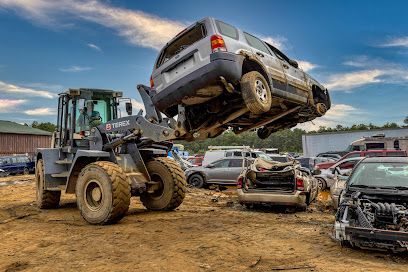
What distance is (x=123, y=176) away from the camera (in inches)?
324

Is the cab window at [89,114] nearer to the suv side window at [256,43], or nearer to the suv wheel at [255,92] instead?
the suv side window at [256,43]

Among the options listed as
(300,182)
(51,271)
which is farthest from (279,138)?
(51,271)

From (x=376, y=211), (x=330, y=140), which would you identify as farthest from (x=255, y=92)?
(x=330, y=140)

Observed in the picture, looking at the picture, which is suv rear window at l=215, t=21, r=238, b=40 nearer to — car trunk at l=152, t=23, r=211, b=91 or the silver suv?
the silver suv

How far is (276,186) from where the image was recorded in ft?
35.1

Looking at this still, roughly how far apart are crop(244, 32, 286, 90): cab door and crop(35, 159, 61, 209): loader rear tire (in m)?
6.85

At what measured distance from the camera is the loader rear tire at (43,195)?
1067 centimetres

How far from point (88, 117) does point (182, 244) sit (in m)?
5.13

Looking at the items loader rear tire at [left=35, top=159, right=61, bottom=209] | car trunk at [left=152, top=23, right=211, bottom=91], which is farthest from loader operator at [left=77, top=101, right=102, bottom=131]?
car trunk at [left=152, top=23, right=211, bottom=91]

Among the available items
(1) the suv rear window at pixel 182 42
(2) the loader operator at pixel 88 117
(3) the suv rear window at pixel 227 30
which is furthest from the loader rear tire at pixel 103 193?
(3) the suv rear window at pixel 227 30

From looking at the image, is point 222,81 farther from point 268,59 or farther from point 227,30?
point 268,59

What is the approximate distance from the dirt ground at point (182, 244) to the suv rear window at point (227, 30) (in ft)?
12.0

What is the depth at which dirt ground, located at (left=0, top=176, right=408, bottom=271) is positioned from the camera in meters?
5.52

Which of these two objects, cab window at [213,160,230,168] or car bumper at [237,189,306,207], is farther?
cab window at [213,160,230,168]
